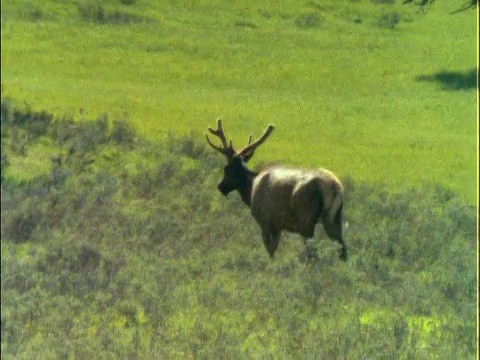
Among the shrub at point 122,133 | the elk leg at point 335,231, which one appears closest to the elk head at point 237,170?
the elk leg at point 335,231

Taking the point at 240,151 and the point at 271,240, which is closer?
the point at 271,240

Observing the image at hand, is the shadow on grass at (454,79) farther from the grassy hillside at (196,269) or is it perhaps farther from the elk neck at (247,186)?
the elk neck at (247,186)

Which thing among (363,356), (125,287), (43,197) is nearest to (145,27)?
(43,197)

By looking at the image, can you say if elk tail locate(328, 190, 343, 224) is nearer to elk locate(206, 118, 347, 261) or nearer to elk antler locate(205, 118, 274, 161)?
elk locate(206, 118, 347, 261)

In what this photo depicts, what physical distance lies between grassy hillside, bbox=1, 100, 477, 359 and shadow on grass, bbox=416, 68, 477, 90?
1.52 meters

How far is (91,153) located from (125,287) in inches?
192

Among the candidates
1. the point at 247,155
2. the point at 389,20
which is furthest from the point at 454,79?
the point at 247,155

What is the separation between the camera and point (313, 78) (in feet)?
55.6

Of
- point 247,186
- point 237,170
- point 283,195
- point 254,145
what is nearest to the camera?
point 283,195

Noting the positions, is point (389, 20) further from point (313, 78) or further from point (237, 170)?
point (237, 170)

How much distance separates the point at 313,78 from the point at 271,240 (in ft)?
12.3

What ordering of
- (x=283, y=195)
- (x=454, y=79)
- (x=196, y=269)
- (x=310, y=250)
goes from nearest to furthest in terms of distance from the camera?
(x=310, y=250) → (x=196, y=269) → (x=283, y=195) → (x=454, y=79)

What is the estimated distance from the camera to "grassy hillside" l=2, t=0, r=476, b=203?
16.5 m

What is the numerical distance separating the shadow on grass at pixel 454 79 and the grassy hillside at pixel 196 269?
1.52 m
